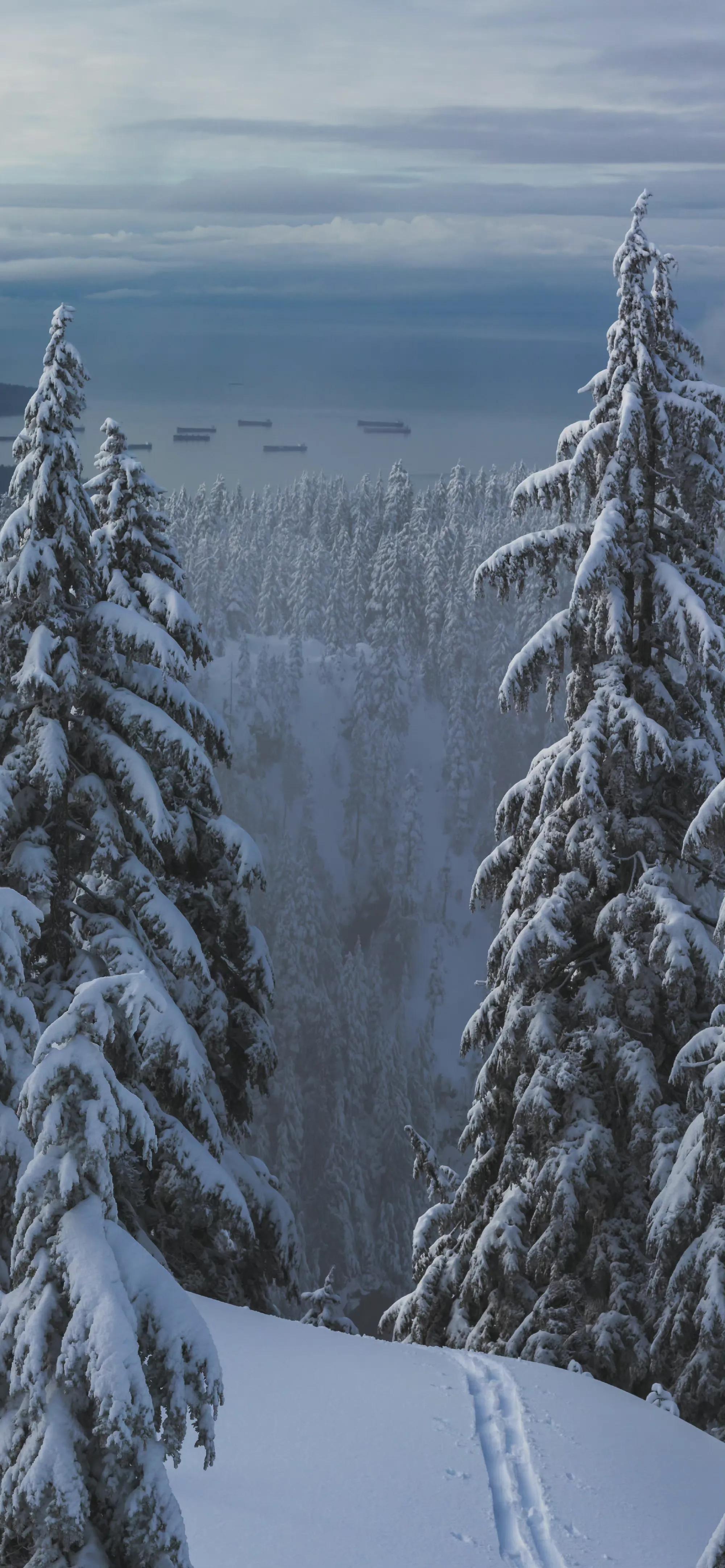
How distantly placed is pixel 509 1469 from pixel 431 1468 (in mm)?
662

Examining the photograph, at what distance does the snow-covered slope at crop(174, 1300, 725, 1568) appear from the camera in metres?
8.34

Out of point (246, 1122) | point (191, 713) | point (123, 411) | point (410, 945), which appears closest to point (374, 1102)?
point (410, 945)

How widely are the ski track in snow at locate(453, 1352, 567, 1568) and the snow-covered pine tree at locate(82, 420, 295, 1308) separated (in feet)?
10.9

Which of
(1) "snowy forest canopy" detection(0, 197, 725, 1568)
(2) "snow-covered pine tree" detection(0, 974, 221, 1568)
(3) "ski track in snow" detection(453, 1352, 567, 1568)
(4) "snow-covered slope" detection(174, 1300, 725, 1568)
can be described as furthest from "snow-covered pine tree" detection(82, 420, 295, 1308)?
(2) "snow-covered pine tree" detection(0, 974, 221, 1568)

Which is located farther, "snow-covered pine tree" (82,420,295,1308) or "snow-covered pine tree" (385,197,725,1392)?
"snow-covered pine tree" (82,420,295,1308)

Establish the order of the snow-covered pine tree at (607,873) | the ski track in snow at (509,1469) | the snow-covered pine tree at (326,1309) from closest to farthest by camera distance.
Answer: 1. the ski track in snow at (509,1469)
2. the snow-covered pine tree at (607,873)
3. the snow-covered pine tree at (326,1309)

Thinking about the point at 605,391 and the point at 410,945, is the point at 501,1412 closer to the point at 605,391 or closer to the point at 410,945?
the point at 605,391

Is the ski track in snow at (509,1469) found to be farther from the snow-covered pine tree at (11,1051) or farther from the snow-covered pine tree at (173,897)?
the snow-covered pine tree at (11,1051)

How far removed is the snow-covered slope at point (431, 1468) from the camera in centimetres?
834

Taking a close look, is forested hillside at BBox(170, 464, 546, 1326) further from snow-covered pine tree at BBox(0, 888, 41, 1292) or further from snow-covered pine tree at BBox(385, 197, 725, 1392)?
snow-covered pine tree at BBox(0, 888, 41, 1292)

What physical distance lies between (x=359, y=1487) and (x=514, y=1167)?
501 cm

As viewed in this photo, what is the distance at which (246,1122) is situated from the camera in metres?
19.6

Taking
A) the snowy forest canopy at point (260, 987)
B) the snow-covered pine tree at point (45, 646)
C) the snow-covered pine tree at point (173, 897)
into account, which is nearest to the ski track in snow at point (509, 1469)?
the snowy forest canopy at point (260, 987)

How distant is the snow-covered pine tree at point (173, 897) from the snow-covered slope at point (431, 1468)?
2.27 metres
